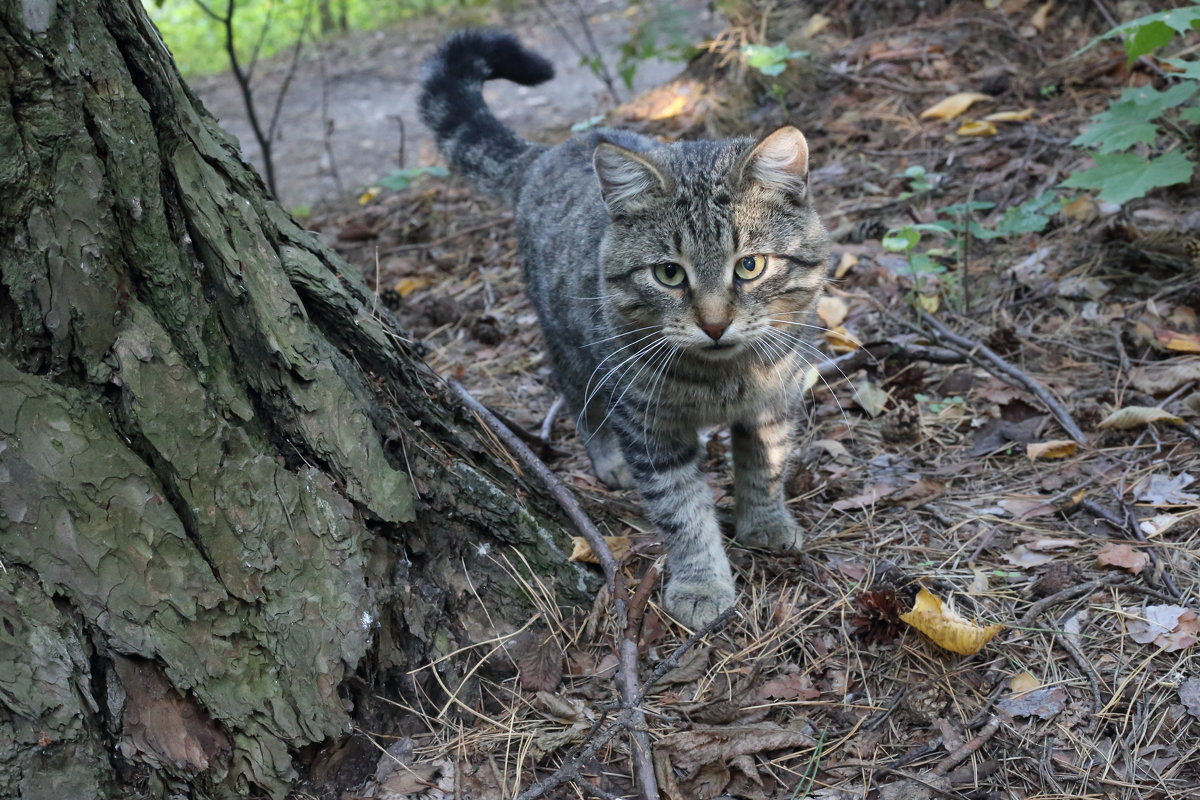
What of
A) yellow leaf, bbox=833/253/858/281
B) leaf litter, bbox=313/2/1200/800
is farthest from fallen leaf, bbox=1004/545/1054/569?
yellow leaf, bbox=833/253/858/281

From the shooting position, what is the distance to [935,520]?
2785 mm

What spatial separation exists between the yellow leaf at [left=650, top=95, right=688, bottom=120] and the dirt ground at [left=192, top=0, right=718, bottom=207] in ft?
1.65

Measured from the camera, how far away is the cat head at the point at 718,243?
8.59 feet

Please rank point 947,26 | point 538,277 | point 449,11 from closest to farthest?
point 538,277
point 947,26
point 449,11

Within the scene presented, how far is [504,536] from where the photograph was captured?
2422mm

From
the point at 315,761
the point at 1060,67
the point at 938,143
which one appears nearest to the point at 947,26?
the point at 1060,67

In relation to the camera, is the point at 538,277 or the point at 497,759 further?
the point at 538,277

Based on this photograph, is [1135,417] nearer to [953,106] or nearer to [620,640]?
[620,640]

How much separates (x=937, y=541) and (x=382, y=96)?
825cm

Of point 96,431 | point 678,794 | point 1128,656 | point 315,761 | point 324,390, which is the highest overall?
point 96,431

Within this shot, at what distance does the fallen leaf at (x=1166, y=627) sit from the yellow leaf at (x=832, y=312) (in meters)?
1.83

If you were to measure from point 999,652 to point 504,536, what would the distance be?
4.12 feet

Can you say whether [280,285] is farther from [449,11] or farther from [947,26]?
[449,11]

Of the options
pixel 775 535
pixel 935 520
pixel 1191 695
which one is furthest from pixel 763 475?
pixel 1191 695
